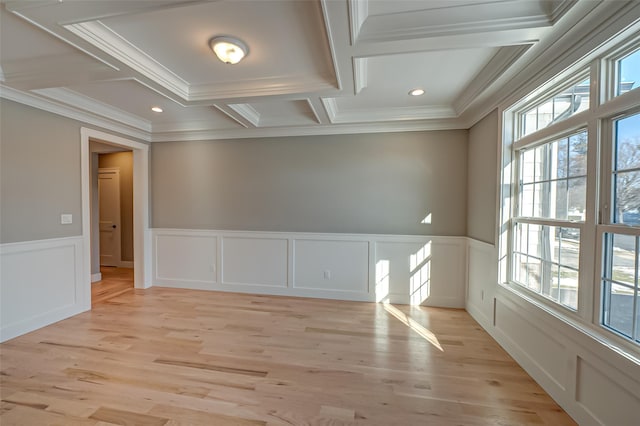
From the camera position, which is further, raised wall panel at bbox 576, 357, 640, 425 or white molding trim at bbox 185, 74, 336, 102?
white molding trim at bbox 185, 74, 336, 102

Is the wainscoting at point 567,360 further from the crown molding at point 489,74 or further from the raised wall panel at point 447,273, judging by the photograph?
the crown molding at point 489,74

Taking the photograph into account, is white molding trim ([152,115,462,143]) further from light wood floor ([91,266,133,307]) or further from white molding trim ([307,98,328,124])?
light wood floor ([91,266,133,307])

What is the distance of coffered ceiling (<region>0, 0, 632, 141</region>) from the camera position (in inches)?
66.2

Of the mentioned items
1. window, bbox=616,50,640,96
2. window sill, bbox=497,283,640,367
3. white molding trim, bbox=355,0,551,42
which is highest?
white molding trim, bbox=355,0,551,42

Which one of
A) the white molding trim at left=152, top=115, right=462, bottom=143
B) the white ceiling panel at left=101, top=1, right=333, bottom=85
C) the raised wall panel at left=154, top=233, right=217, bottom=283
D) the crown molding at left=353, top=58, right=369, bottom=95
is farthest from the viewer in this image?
the raised wall panel at left=154, top=233, right=217, bottom=283

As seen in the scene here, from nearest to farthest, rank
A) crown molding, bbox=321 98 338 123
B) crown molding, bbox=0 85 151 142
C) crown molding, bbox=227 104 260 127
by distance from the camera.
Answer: crown molding, bbox=0 85 151 142, crown molding, bbox=321 98 338 123, crown molding, bbox=227 104 260 127

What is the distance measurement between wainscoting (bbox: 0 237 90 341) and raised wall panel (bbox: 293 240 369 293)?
280 centimetres

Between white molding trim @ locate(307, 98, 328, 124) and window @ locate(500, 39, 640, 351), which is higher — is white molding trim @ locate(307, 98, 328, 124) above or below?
above

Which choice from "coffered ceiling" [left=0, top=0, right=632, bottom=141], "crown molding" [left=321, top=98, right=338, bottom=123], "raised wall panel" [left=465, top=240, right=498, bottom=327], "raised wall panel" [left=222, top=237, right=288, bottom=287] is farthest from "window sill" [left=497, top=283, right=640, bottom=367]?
"raised wall panel" [left=222, top=237, right=288, bottom=287]

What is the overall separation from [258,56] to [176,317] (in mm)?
3065

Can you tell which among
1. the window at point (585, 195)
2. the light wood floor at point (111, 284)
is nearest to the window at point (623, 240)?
the window at point (585, 195)

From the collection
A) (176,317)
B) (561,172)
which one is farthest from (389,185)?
(176,317)

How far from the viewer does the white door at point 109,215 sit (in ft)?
19.5

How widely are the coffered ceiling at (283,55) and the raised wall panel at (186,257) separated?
6.36ft
